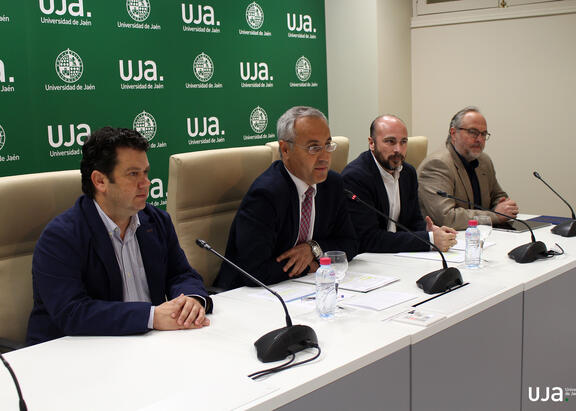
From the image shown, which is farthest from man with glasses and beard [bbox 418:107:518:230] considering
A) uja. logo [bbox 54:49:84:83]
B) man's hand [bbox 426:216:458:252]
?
uja. logo [bbox 54:49:84:83]

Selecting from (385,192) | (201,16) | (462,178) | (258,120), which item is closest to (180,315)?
(385,192)

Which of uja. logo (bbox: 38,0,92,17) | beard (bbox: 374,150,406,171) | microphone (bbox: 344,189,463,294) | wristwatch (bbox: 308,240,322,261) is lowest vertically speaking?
microphone (bbox: 344,189,463,294)

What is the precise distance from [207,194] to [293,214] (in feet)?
1.24

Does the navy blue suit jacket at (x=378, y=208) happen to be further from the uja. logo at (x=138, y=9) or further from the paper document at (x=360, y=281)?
the uja. logo at (x=138, y=9)

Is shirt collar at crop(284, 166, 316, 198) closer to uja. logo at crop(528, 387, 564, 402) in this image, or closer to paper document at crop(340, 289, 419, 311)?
paper document at crop(340, 289, 419, 311)

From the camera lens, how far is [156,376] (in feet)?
4.46

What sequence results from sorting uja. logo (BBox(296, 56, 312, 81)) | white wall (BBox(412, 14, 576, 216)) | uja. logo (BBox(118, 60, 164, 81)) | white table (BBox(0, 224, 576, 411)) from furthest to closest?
uja. logo (BBox(296, 56, 312, 81)) < white wall (BBox(412, 14, 576, 216)) < uja. logo (BBox(118, 60, 164, 81)) < white table (BBox(0, 224, 576, 411))

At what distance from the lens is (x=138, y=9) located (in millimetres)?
3703

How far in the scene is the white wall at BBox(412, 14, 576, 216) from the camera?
15.3 ft

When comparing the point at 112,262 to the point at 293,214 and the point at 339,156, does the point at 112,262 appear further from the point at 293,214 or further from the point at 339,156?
the point at 339,156

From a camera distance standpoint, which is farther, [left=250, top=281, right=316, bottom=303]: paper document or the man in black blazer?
the man in black blazer

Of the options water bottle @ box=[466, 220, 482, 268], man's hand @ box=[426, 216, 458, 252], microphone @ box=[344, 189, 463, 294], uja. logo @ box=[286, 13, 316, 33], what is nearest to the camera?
microphone @ box=[344, 189, 463, 294]

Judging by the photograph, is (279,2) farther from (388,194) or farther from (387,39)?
(388,194)

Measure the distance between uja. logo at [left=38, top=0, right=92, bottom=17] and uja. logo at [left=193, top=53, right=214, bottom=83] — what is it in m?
0.81
